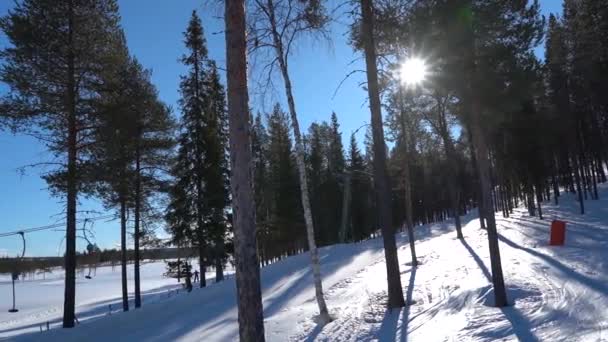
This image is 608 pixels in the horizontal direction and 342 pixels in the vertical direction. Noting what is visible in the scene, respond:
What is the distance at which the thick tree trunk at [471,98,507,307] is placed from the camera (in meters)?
9.09

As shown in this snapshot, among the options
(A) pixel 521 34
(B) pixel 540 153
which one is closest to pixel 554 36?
(B) pixel 540 153

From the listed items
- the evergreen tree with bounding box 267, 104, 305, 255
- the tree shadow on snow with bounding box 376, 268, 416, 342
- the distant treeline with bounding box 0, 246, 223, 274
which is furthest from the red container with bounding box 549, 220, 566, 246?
the evergreen tree with bounding box 267, 104, 305, 255

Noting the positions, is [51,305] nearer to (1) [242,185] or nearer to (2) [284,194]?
(2) [284,194]

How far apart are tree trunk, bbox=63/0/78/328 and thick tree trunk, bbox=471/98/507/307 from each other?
12.6 meters

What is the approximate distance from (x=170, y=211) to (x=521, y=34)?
2045cm

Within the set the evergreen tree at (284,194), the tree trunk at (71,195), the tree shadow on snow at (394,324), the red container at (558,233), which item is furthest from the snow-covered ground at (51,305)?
the red container at (558,233)

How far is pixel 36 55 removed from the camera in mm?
14797

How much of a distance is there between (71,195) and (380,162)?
10549mm

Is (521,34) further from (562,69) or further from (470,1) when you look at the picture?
(562,69)

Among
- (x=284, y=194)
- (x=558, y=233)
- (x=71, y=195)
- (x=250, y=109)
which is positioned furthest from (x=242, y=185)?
(x=284, y=194)

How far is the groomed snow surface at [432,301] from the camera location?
310 inches

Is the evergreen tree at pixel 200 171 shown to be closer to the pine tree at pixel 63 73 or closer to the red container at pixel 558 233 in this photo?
the pine tree at pixel 63 73

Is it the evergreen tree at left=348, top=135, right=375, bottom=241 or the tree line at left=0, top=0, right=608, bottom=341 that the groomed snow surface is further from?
the evergreen tree at left=348, top=135, right=375, bottom=241

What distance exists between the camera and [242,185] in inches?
226
